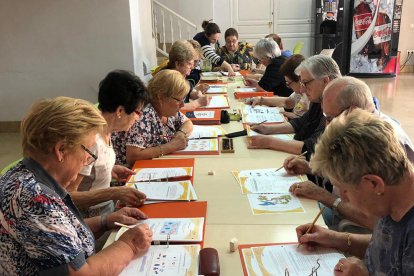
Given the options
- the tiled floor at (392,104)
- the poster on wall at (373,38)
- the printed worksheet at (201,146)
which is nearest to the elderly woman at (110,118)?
the printed worksheet at (201,146)

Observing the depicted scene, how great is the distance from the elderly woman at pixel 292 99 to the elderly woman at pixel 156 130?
3.34 feet

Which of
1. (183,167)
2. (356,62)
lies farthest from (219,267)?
(356,62)

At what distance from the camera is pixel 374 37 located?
9125 millimetres

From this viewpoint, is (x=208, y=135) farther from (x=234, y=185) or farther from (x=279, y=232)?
(x=279, y=232)

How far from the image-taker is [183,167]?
2.13 m

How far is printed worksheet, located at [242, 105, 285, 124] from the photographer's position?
3.12 m

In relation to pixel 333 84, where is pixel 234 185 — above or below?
below

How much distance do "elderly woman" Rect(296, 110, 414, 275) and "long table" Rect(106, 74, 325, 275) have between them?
43 centimetres

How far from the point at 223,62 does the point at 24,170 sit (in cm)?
493

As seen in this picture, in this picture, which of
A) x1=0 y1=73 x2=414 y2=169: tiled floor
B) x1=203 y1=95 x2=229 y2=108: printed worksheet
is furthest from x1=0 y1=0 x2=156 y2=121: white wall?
x1=203 y1=95 x2=229 y2=108: printed worksheet

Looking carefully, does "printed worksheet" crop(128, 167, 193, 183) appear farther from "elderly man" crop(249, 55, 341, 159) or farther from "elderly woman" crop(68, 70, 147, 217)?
"elderly man" crop(249, 55, 341, 159)

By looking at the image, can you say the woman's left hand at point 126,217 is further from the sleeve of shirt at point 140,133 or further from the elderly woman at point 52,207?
the sleeve of shirt at point 140,133

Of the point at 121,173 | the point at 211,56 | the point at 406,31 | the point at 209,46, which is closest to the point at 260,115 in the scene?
the point at 121,173

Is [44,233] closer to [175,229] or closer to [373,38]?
[175,229]
